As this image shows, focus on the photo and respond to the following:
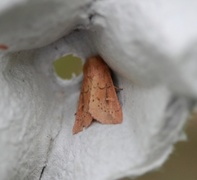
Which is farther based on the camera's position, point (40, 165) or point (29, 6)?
point (40, 165)

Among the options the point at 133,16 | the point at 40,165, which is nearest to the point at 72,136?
the point at 40,165

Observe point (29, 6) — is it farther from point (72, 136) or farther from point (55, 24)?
point (72, 136)

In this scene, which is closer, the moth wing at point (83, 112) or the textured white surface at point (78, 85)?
the textured white surface at point (78, 85)

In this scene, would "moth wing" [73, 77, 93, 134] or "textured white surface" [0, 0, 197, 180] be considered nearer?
"textured white surface" [0, 0, 197, 180]
